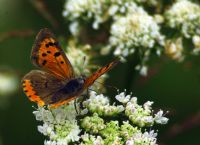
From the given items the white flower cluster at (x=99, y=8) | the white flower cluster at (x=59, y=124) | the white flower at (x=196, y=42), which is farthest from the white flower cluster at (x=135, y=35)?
the white flower cluster at (x=59, y=124)

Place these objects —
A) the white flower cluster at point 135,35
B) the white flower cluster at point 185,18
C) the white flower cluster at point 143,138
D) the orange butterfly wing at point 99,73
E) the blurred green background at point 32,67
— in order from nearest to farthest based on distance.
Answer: the orange butterfly wing at point 99,73 < the white flower cluster at point 143,138 < the white flower cluster at point 135,35 < the white flower cluster at point 185,18 < the blurred green background at point 32,67

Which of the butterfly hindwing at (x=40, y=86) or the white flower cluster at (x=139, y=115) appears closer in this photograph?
the butterfly hindwing at (x=40, y=86)

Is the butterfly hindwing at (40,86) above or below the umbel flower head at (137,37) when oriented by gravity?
below

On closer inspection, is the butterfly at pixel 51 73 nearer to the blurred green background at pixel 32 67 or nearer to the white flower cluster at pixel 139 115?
the white flower cluster at pixel 139 115

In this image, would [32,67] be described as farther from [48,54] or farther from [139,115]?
[139,115]

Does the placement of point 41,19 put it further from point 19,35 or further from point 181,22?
point 181,22

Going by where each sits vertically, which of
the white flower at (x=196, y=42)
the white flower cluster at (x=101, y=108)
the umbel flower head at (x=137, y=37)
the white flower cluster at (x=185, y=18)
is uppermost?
the white flower cluster at (x=185, y=18)
